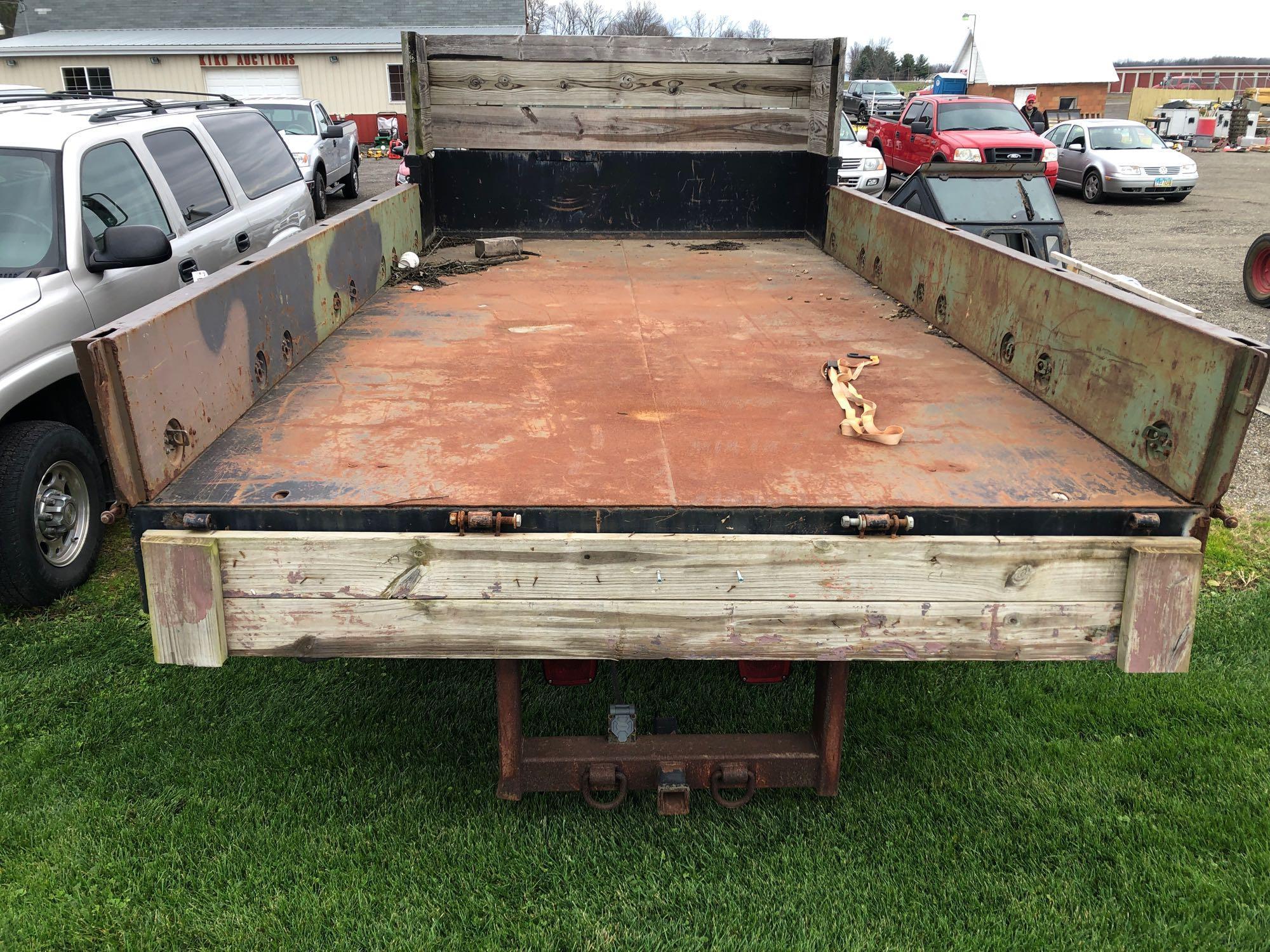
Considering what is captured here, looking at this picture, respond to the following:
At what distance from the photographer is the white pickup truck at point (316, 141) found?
14656mm

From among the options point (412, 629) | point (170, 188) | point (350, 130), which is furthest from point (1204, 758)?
point (350, 130)

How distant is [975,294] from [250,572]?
8.66 feet

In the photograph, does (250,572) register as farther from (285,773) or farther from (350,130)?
(350,130)

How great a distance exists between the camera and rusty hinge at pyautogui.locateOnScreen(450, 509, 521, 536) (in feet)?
7.11

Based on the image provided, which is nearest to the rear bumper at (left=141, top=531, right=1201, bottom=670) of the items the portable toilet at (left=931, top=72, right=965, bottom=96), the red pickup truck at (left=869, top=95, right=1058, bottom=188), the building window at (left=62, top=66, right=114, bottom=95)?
the red pickup truck at (left=869, top=95, right=1058, bottom=188)

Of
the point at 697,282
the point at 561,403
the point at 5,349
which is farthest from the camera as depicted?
the point at 697,282

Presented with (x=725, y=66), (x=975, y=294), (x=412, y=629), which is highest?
(x=725, y=66)

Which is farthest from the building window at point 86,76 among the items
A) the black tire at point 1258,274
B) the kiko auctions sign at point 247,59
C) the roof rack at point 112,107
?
the black tire at point 1258,274

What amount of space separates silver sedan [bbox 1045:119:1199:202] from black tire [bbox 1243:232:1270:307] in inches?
363

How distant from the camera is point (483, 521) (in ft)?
7.10

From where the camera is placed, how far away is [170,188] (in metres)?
5.30

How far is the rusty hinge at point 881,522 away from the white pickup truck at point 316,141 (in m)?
13.4

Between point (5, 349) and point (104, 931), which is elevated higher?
point (5, 349)

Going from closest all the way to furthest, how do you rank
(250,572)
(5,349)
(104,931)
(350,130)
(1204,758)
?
(250,572)
(104,931)
(1204,758)
(5,349)
(350,130)
